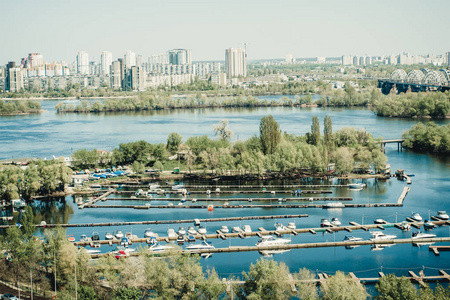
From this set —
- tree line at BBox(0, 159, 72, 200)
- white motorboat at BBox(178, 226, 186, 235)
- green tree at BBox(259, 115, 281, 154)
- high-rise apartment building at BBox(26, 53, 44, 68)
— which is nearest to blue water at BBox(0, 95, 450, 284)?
white motorboat at BBox(178, 226, 186, 235)

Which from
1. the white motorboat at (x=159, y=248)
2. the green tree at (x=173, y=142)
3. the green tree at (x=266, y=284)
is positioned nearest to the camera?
the green tree at (x=266, y=284)

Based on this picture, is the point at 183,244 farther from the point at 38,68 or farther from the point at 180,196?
the point at 38,68

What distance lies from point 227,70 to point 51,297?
54.7 m

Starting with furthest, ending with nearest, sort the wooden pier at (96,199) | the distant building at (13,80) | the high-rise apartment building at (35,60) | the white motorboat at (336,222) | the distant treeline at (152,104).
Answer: the high-rise apartment building at (35,60) < the distant building at (13,80) < the distant treeline at (152,104) < the wooden pier at (96,199) < the white motorboat at (336,222)

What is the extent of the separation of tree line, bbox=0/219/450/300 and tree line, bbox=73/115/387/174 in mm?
5337

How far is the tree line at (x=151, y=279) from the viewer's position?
17.2 feet

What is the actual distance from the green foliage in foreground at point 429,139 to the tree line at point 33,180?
8.32 metres

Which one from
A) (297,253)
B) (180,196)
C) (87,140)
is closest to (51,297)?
(297,253)

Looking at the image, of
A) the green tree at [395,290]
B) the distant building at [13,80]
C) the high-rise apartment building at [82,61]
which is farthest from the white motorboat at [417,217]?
the high-rise apartment building at [82,61]

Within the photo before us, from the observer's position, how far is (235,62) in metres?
59.6

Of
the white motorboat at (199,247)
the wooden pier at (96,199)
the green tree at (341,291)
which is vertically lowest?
the white motorboat at (199,247)

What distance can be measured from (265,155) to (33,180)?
4.53 meters

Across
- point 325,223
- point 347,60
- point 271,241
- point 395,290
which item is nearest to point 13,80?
point 325,223

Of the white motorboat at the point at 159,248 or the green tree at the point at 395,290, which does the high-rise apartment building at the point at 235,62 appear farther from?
the green tree at the point at 395,290
